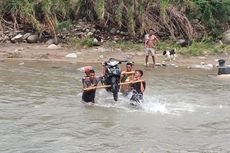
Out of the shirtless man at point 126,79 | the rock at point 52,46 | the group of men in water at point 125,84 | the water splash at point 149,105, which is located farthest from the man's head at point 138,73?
the rock at point 52,46

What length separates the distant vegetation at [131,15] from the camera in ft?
66.1

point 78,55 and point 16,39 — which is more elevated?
point 16,39

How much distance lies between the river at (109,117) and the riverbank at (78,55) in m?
2.18

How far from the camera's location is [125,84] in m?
12.0

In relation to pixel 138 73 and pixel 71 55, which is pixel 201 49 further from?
pixel 138 73

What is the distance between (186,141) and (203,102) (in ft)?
11.3

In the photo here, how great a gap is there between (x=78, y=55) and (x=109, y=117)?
789 centimetres

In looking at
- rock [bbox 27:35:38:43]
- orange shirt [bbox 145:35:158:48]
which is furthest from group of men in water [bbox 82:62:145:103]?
rock [bbox 27:35:38:43]

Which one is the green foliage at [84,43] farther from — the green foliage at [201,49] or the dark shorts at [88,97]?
the dark shorts at [88,97]

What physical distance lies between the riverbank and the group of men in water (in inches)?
216

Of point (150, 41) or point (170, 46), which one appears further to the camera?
point (170, 46)

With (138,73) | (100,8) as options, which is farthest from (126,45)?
(138,73)

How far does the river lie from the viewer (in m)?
9.05

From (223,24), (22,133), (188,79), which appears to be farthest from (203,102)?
Result: (223,24)
